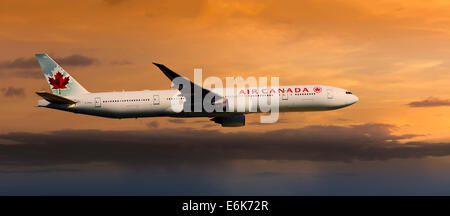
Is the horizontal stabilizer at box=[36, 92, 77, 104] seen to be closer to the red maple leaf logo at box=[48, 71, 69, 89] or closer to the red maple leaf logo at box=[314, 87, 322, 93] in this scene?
the red maple leaf logo at box=[48, 71, 69, 89]

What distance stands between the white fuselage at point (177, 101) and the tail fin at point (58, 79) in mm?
1644

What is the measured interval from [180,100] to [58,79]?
65.2 ft

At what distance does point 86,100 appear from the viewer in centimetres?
6141

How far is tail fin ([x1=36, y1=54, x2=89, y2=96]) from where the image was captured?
63697mm

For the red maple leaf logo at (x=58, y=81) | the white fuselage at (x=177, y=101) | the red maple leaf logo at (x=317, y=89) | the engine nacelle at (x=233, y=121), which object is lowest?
the engine nacelle at (x=233, y=121)

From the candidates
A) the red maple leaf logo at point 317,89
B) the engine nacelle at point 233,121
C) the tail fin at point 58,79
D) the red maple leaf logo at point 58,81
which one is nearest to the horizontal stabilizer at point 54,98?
the tail fin at point 58,79

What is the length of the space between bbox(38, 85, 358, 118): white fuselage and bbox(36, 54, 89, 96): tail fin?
1.64 metres

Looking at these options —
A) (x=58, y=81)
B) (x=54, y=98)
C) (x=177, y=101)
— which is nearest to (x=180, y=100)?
(x=177, y=101)

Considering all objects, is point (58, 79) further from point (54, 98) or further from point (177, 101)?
point (177, 101)

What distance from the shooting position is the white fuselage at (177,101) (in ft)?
189

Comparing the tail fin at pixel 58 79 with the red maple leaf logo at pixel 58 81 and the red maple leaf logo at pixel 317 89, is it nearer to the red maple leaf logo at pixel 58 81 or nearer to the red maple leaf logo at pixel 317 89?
the red maple leaf logo at pixel 58 81

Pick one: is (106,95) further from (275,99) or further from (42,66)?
(275,99)
